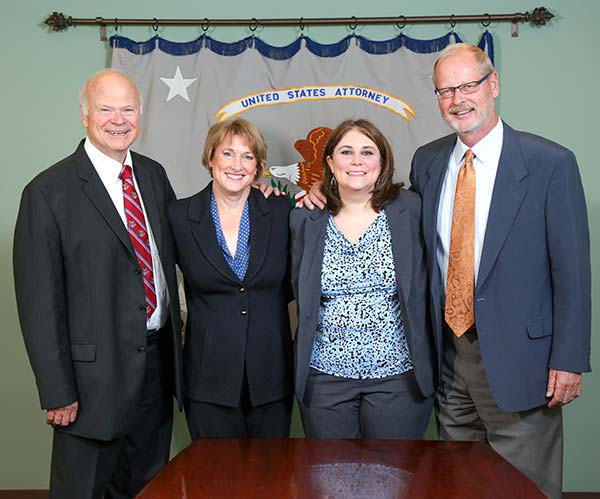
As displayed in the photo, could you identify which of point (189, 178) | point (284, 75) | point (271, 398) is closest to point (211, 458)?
point (271, 398)

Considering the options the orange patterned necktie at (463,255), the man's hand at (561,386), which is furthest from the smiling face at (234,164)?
the man's hand at (561,386)

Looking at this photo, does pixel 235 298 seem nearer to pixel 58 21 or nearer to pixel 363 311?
pixel 363 311

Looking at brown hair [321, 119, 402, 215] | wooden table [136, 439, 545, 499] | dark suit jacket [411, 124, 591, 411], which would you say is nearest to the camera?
wooden table [136, 439, 545, 499]

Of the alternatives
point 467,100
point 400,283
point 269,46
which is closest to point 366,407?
point 400,283

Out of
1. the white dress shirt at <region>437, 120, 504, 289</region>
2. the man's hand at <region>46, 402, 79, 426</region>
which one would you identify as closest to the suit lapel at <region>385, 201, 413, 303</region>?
the white dress shirt at <region>437, 120, 504, 289</region>

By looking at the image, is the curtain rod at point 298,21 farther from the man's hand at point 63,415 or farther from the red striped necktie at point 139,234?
the man's hand at point 63,415

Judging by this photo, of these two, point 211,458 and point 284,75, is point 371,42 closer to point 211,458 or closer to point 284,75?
point 284,75

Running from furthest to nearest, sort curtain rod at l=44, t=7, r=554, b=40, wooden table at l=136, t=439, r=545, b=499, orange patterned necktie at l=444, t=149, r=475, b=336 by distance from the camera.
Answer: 1. curtain rod at l=44, t=7, r=554, b=40
2. orange patterned necktie at l=444, t=149, r=475, b=336
3. wooden table at l=136, t=439, r=545, b=499

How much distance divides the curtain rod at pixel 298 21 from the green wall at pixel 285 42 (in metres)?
0.04

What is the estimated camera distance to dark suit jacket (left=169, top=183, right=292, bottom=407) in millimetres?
2262

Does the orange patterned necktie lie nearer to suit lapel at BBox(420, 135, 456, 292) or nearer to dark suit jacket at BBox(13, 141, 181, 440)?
suit lapel at BBox(420, 135, 456, 292)

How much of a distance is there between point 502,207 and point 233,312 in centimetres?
93

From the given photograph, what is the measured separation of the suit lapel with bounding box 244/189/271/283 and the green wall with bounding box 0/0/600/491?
1.12 meters

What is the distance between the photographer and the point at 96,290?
2113 mm
